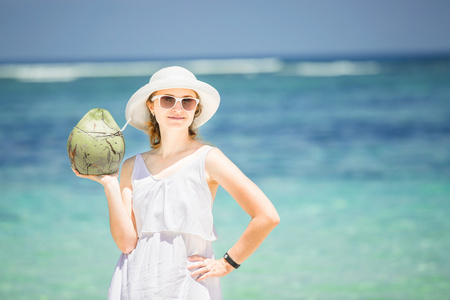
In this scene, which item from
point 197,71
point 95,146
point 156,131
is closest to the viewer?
point 95,146

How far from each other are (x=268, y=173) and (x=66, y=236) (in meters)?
4.39

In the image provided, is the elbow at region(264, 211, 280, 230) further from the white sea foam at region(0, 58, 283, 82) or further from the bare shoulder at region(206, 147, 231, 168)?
the white sea foam at region(0, 58, 283, 82)

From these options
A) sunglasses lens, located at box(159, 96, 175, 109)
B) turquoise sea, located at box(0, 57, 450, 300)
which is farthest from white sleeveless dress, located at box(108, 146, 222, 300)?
turquoise sea, located at box(0, 57, 450, 300)

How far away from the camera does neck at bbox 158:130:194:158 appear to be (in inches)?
97.7

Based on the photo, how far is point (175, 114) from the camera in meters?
2.41

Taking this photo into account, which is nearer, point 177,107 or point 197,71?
point 177,107

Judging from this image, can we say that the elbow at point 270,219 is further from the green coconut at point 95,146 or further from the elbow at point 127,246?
the green coconut at point 95,146

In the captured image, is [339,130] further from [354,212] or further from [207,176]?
[207,176]

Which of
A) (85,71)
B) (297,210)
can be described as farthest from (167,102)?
(85,71)

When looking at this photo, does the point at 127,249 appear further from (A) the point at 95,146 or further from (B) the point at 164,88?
(B) the point at 164,88

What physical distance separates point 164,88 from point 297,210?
229 inches

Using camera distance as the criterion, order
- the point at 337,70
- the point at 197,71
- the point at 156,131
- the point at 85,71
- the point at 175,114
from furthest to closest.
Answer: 1. the point at 197,71
2. the point at 85,71
3. the point at 337,70
4. the point at 156,131
5. the point at 175,114

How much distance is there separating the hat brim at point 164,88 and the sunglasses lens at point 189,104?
5 centimetres

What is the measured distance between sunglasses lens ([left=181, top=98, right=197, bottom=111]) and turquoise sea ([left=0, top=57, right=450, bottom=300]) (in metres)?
3.33
